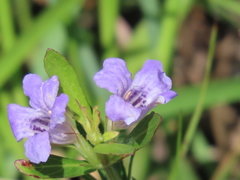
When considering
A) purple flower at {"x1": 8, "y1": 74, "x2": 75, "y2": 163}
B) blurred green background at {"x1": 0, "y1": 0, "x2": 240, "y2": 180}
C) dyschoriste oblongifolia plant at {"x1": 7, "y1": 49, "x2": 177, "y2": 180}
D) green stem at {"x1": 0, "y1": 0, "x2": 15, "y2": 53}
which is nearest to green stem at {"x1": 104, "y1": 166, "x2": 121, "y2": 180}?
dyschoriste oblongifolia plant at {"x1": 7, "y1": 49, "x2": 177, "y2": 180}

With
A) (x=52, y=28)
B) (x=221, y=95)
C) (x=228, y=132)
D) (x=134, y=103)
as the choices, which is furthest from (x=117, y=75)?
(x=228, y=132)

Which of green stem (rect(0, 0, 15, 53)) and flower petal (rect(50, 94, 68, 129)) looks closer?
flower petal (rect(50, 94, 68, 129))

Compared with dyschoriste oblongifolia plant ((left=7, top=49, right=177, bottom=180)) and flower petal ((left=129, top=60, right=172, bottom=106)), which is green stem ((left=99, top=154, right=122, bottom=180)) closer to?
dyschoriste oblongifolia plant ((left=7, top=49, right=177, bottom=180))

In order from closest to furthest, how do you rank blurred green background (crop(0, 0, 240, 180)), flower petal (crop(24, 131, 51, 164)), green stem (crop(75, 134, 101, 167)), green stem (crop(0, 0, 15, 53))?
flower petal (crop(24, 131, 51, 164)) < green stem (crop(75, 134, 101, 167)) < blurred green background (crop(0, 0, 240, 180)) < green stem (crop(0, 0, 15, 53))

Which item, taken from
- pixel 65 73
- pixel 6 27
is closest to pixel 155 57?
pixel 6 27

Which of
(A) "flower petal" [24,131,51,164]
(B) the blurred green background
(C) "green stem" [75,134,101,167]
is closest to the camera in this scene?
(A) "flower petal" [24,131,51,164]

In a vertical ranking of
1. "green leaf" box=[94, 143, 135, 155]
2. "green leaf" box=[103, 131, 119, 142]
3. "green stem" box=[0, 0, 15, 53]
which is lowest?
"green leaf" box=[94, 143, 135, 155]

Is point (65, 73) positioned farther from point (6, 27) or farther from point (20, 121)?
point (6, 27)
